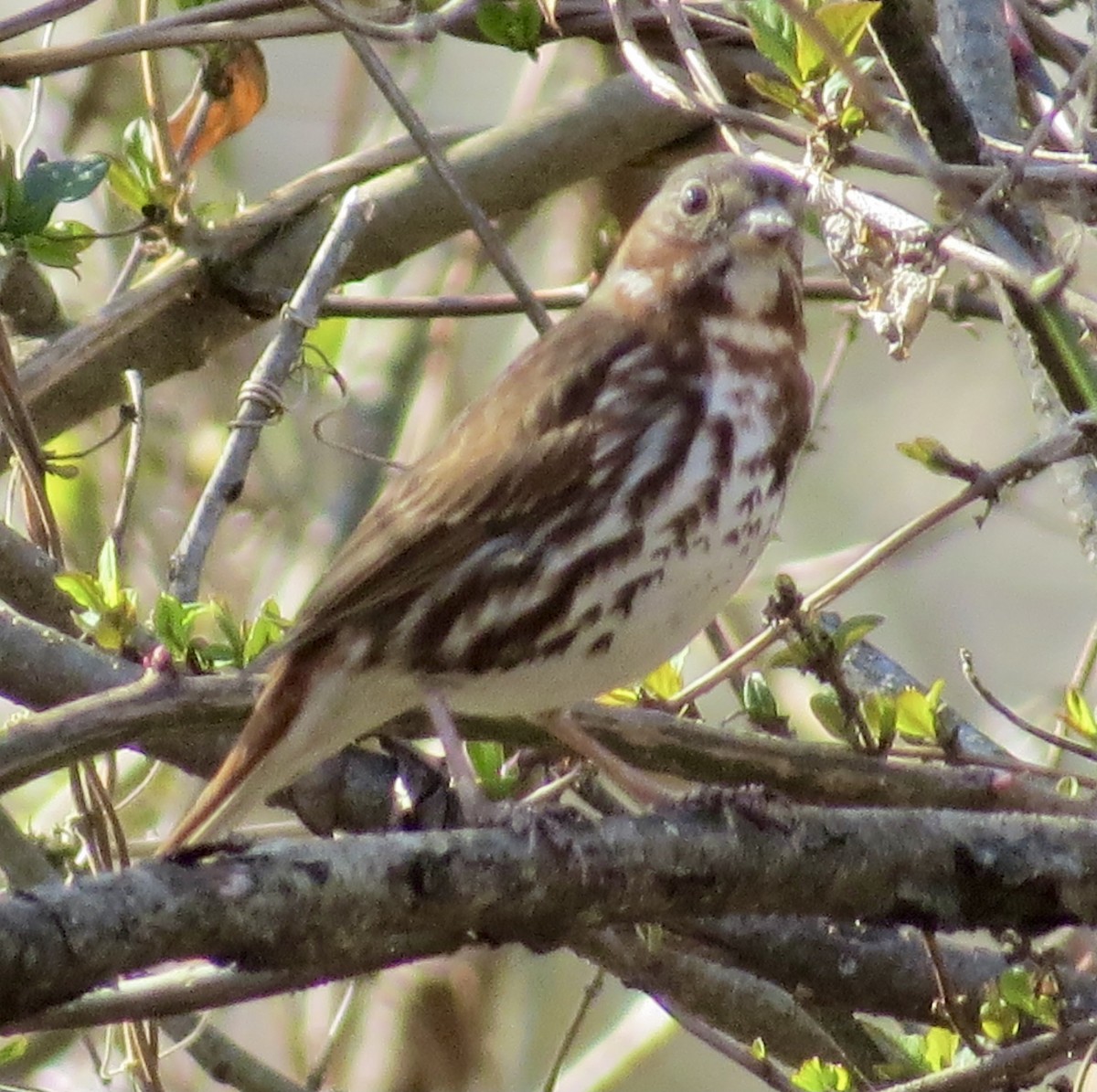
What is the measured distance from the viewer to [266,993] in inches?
97.6

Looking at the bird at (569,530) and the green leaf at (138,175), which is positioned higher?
the green leaf at (138,175)

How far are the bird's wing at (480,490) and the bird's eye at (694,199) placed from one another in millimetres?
294

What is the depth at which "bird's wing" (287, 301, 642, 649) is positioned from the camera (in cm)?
340

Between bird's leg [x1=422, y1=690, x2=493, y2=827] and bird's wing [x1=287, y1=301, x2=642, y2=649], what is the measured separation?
0.63 ft

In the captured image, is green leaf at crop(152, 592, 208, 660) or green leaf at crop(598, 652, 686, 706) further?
green leaf at crop(598, 652, 686, 706)

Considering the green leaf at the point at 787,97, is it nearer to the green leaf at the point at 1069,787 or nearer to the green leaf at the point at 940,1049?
the green leaf at the point at 1069,787

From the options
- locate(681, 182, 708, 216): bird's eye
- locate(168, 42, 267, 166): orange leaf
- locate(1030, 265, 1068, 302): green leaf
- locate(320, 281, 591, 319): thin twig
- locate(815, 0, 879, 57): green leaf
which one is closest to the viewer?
locate(1030, 265, 1068, 302): green leaf

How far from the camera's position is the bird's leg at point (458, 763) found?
312cm

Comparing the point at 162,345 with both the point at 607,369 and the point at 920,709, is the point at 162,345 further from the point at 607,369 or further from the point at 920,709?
the point at 920,709

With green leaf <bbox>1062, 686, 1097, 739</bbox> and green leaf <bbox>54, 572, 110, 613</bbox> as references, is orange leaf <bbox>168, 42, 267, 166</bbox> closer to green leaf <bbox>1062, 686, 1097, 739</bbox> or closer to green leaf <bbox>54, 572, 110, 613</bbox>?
green leaf <bbox>54, 572, 110, 613</bbox>

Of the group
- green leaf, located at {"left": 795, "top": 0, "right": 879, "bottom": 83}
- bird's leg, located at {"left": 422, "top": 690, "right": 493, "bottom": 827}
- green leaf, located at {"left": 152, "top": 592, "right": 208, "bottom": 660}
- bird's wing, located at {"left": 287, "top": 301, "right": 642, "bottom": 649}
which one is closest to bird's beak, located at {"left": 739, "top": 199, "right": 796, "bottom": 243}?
bird's wing, located at {"left": 287, "top": 301, "right": 642, "bottom": 649}

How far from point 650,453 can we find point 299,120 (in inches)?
148

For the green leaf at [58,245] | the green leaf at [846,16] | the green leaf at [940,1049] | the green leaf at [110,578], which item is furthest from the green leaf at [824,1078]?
the green leaf at [58,245]

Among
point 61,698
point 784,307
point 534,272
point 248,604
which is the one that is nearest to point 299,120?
point 534,272
